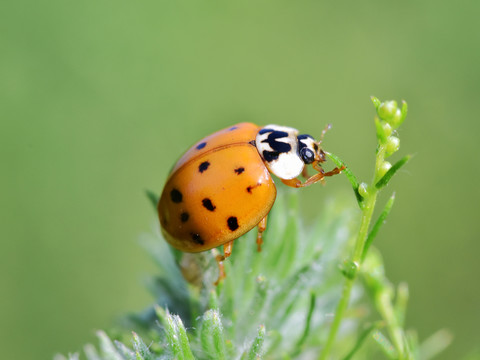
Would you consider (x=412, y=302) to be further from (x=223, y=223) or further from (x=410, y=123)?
(x=223, y=223)

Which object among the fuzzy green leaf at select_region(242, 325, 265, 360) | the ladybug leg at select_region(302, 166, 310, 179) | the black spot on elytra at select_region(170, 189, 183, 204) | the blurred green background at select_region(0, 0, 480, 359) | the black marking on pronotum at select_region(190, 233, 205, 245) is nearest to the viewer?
the fuzzy green leaf at select_region(242, 325, 265, 360)

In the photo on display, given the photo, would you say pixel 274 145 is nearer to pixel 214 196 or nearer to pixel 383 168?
pixel 214 196

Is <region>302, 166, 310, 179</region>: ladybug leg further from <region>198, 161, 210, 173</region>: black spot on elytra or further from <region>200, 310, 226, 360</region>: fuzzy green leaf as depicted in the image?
<region>200, 310, 226, 360</region>: fuzzy green leaf

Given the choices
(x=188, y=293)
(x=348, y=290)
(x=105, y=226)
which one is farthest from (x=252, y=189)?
(x=105, y=226)

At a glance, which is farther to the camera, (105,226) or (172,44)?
(172,44)

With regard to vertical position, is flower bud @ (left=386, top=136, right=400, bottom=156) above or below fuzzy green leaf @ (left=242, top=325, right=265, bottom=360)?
above

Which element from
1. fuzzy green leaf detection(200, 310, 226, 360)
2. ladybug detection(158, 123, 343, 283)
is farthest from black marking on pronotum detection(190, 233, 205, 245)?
fuzzy green leaf detection(200, 310, 226, 360)
